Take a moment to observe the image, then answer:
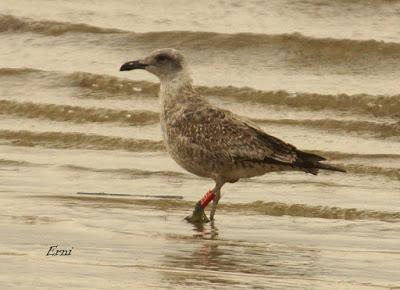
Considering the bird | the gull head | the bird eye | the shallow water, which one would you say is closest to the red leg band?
the bird

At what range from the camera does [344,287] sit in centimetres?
713

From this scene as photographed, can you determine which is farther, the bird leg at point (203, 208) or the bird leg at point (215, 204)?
the bird leg at point (215, 204)

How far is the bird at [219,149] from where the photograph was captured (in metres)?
9.91

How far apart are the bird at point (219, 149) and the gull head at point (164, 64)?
18.8 inches

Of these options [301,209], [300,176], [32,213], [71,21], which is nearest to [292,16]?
[71,21]

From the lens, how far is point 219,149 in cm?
1012

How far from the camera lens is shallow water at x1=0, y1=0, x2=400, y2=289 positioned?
7793 mm

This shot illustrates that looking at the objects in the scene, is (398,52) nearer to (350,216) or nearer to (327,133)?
(327,133)

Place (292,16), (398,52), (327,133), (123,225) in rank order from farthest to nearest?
(292,16) → (398,52) → (327,133) → (123,225)

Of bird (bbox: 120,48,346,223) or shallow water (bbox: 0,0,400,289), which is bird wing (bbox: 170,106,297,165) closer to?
bird (bbox: 120,48,346,223)

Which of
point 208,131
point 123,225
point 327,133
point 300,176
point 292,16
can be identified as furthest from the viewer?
point 292,16

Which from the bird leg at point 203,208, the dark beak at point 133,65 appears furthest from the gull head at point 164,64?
the bird leg at point 203,208

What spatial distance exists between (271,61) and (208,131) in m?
6.65

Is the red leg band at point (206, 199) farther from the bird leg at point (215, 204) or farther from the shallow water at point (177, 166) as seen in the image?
the shallow water at point (177, 166)
